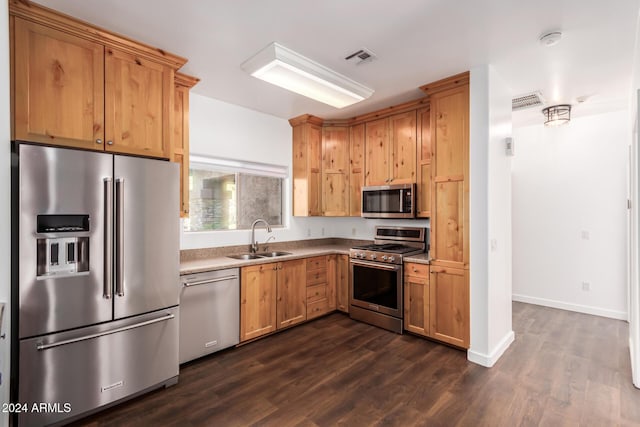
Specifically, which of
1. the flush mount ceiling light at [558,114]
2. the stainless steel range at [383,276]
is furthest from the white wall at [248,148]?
the flush mount ceiling light at [558,114]

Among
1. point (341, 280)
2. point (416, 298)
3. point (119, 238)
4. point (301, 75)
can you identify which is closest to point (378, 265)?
point (416, 298)

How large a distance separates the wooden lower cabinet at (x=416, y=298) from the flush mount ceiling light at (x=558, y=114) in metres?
2.58

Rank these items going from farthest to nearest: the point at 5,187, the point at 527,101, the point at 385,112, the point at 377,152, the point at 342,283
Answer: the point at 342,283 → the point at 377,152 → the point at 385,112 → the point at 527,101 → the point at 5,187

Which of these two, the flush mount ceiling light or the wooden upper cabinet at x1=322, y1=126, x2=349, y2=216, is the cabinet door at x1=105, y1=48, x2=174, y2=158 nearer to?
the wooden upper cabinet at x1=322, y1=126, x2=349, y2=216

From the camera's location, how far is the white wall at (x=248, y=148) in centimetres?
345

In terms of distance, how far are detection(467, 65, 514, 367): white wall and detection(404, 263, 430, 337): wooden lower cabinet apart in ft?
1.62

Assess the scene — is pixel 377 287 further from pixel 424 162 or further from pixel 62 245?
pixel 62 245

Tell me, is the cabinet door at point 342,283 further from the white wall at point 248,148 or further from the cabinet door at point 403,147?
the cabinet door at point 403,147

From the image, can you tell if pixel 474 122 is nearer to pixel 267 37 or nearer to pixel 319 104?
pixel 319 104

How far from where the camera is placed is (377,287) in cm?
372

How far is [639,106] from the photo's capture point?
223 centimetres

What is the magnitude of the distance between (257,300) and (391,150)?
2462mm

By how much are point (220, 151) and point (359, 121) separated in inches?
76.1

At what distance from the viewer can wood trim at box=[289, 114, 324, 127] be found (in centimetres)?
422
